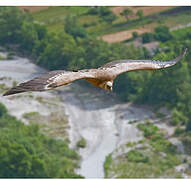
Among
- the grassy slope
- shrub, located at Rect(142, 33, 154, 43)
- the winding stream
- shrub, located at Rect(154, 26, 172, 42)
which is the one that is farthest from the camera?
the grassy slope

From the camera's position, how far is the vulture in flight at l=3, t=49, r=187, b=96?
26078 mm

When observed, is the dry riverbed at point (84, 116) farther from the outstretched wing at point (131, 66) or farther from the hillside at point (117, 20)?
the outstretched wing at point (131, 66)

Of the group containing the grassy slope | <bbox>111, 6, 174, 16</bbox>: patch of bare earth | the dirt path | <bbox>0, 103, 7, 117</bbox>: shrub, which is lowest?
<bbox>0, 103, 7, 117</bbox>: shrub

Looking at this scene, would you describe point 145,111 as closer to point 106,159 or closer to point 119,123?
point 119,123

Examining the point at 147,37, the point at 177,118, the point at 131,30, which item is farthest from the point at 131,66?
the point at 147,37

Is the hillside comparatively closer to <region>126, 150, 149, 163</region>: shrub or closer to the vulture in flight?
<region>126, 150, 149, 163</region>: shrub

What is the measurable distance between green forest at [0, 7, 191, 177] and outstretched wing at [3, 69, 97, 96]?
31.0m

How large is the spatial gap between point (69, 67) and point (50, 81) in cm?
3954

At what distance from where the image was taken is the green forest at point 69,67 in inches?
2662

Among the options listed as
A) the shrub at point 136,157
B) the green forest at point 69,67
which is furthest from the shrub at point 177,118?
the shrub at point 136,157

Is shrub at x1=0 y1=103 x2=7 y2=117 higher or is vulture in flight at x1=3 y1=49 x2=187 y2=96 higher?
vulture in flight at x1=3 y1=49 x2=187 y2=96

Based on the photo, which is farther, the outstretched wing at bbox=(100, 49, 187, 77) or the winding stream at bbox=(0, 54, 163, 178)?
the winding stream at bbox=(0, 54, 163, 178)

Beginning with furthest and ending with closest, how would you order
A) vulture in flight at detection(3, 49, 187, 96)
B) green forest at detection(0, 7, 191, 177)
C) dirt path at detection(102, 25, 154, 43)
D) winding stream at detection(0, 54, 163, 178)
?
dirt path at detection(102, 25, 154, 43) < winding stream at detection(0, 54, 163, 178) < green forest at detection(0, 7, 191, 177) < vulture in flight at detection(3, 49, 187, 96)

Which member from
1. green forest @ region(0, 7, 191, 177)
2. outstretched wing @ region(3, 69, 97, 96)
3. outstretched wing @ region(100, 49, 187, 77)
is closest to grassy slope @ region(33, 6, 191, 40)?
green forest @ region(0, 7, 191, 177)
